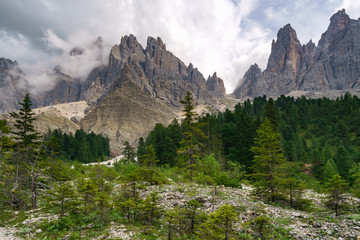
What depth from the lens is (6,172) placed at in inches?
897

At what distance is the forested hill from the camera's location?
45.7 meters

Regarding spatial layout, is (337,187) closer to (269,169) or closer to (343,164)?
(269,169)

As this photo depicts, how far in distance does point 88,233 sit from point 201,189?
1207 centimetres

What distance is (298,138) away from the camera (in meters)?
71.4

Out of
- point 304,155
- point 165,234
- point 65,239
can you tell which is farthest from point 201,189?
point 304,155

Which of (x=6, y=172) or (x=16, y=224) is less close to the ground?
(x=6, y=172)

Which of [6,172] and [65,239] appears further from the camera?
[6,172]

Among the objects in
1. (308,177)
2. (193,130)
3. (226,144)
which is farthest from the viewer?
(226,144)

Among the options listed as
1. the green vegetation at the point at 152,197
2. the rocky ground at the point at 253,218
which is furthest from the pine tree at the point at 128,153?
the rocky ground at the point at 253,218

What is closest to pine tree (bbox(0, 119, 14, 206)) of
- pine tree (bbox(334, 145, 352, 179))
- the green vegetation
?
the green vegetation

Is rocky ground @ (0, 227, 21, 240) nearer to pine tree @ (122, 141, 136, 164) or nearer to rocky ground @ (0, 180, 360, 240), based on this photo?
rocky ground @ (0, 180, 360, 240)

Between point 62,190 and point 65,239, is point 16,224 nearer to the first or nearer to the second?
point 62,190

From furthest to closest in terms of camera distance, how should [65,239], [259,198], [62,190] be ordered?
[259,198] → [62,190] → [65,239]

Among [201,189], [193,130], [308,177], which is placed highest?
[193,130]
